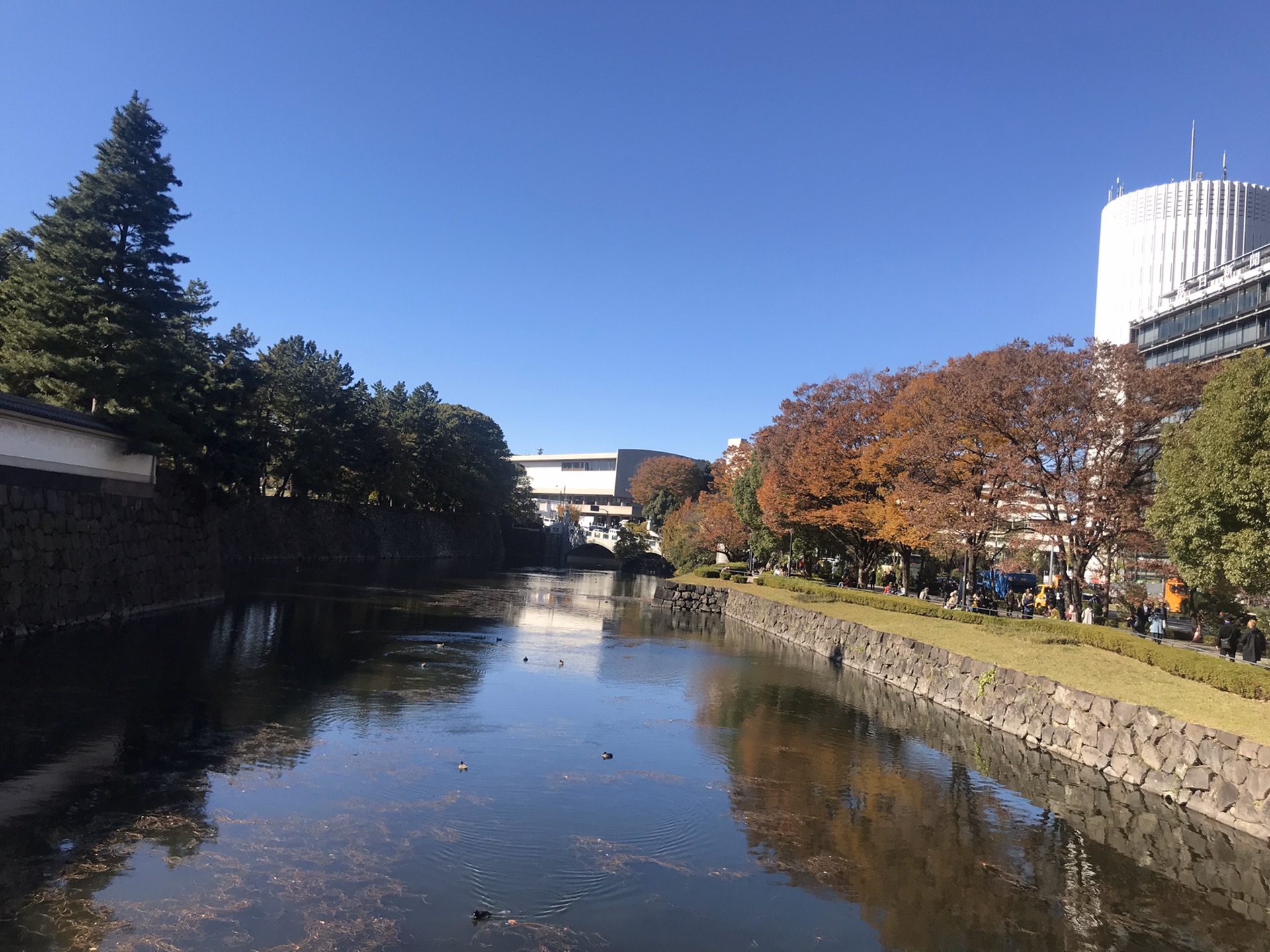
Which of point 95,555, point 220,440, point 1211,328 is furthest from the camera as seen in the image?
point 1211,328

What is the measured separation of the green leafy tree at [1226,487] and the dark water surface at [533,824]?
20.5 ft

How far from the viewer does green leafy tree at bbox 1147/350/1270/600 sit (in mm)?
17594

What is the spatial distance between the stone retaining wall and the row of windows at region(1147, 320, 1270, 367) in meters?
48.9

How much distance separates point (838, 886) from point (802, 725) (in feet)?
29.5

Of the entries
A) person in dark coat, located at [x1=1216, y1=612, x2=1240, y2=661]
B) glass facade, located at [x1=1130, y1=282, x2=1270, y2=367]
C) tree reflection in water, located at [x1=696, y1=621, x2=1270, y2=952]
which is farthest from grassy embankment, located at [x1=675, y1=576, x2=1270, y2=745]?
glass facade, located at [x1=1130, y1=282, x2=1270, y2=367]

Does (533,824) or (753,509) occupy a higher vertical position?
(753,509)

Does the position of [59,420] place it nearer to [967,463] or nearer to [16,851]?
[16,851]

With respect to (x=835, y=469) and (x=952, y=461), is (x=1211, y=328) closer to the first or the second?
(x=835, y=469)

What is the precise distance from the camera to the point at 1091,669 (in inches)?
719

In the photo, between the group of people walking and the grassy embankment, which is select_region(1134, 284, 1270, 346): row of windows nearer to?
the group of people walking

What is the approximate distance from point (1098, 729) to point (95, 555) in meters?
24.8

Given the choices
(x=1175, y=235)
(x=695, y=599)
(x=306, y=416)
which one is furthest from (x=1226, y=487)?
(x=1175, y=235)

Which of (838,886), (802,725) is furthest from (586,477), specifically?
(838,886)

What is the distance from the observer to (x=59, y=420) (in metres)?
21.1
